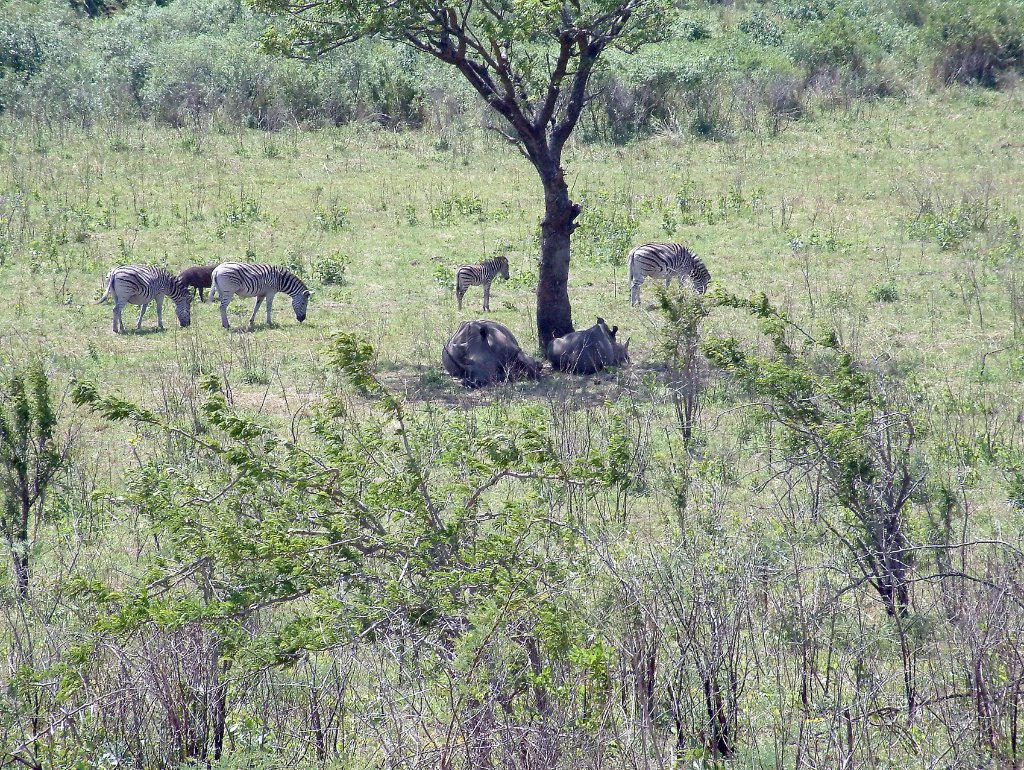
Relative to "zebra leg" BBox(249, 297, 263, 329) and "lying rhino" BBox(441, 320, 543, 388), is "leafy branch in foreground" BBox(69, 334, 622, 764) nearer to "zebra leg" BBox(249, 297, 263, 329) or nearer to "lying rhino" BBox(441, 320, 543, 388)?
"lying rhino" BBox(441, 320, 543, 388)

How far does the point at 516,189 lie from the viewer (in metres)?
22.1

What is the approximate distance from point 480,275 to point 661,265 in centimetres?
255

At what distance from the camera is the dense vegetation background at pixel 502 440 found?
15.3ft

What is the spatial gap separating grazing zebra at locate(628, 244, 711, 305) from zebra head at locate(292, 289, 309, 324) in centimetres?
455

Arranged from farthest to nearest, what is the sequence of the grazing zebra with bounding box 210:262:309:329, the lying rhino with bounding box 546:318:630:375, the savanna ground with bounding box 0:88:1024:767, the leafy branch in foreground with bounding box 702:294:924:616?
the grazing zebra with bounding box 210:262:309:329
the lying rhino with bounding box 546:318:630:375
the leafy branch in foreground with bounding box 702:294:924:616
the savanna ground with bounding box 0:88:1024:767

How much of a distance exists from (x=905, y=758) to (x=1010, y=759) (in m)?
0.39

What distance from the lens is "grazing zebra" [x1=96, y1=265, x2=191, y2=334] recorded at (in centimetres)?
1464

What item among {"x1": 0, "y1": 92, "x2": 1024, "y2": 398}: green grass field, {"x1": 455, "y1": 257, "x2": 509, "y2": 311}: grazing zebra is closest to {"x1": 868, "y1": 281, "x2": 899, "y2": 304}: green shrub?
{"x1": 0, "y1": 92, "x2": 1024, "y2": 398}: green grass field

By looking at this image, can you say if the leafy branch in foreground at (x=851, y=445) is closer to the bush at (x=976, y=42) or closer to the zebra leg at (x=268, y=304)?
the zebra leg at (x=268, y=304)

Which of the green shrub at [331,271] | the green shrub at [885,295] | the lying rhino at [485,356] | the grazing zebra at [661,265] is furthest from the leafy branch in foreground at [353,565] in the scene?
the green shrub at [331,271]

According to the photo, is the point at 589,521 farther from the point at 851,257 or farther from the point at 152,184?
the point at 152,184

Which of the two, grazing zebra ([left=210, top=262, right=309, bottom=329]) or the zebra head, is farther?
the zebra head

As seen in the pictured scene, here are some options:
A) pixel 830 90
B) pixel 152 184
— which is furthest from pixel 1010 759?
pixel 830 90

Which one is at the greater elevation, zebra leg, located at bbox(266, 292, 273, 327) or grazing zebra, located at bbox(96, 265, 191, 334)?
grazing zebra, located at bbox(96, 265, 191, 334)
